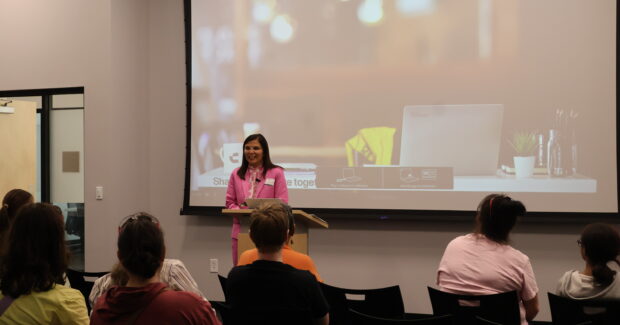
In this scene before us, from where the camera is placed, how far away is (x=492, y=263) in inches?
104

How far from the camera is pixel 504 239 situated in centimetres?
273

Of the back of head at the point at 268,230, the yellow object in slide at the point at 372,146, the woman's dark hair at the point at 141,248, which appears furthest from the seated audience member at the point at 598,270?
the yellow object in slide at the point at 372,146

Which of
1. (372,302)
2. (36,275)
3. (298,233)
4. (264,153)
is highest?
(264,153)

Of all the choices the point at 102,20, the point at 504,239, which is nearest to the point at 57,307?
the point at 504,239

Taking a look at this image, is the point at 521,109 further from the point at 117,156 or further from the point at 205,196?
the point at 117,156

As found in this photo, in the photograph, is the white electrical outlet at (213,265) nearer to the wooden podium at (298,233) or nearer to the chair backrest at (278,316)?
the wooden podium at (298,233)

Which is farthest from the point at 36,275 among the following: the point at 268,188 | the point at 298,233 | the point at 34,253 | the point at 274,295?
the point at 268,188

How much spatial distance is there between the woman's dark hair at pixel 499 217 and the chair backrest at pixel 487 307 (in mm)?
353

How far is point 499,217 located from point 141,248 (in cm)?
168

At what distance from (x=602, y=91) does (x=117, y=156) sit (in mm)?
4033

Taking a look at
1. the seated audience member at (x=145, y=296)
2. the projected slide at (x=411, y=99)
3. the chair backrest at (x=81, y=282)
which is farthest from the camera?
the projected slide at (x=411, y=99)

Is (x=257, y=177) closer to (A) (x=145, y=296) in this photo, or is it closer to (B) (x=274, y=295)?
(B) (x=274, y=295)

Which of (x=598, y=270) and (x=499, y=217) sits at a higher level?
(x=499, y=217)

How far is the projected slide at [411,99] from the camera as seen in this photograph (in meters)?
4.61
